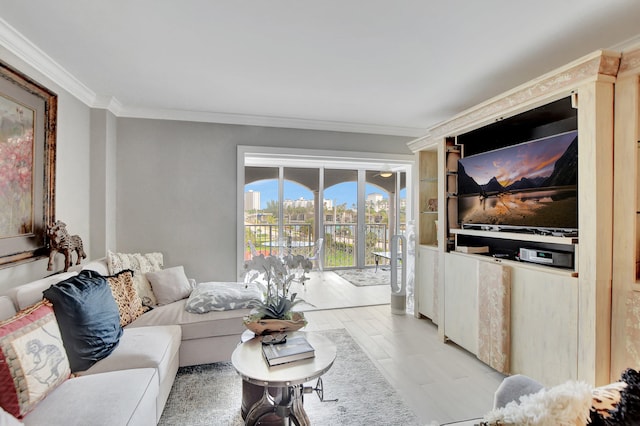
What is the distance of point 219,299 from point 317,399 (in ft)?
3.75

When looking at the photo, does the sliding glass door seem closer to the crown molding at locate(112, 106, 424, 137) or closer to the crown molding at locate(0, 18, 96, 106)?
the crown molding at locate(112, 106, 424, 137)

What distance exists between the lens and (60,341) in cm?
154

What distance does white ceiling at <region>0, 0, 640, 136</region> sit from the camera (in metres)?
1.70

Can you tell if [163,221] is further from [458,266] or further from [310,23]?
[458,266]

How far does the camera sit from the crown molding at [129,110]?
208cm

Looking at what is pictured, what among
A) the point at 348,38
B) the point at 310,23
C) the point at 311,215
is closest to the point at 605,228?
the point at 348,38

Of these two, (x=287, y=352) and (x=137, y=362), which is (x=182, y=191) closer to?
(x=137, y=362)

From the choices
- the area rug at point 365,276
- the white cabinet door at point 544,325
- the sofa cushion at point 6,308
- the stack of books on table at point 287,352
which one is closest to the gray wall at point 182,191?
the sofa cushion at point 6,308

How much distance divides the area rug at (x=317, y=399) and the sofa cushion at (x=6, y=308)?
1061mm

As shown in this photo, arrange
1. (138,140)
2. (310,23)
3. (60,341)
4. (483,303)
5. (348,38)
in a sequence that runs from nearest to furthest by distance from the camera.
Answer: (60,341), (310,23), (348,38), (483,303), (138,140)

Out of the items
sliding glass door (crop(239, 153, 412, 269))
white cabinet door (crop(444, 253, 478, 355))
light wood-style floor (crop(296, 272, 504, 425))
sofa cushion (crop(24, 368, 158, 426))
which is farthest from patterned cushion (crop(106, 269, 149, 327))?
sliding glass door (crop(239, 153, 412, 269))

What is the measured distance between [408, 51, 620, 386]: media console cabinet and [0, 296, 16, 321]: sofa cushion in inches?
128

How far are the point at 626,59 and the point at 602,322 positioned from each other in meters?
1.53

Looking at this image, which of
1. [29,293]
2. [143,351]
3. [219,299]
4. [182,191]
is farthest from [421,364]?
[182,191]
